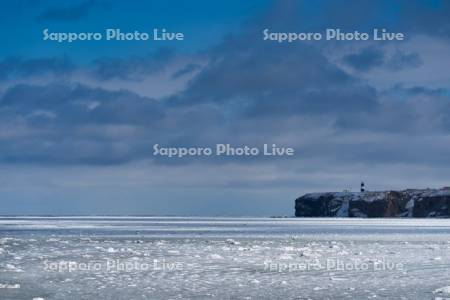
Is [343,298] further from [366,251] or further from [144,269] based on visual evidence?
[366,251]

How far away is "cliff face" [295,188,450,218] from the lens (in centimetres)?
16912

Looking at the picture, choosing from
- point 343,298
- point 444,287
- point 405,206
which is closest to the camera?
point 343,298

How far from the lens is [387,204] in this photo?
587 feet

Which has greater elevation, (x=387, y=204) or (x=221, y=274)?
(x=387, y=204)

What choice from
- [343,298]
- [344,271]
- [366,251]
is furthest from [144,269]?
[366,251]

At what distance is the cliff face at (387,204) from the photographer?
169125mm

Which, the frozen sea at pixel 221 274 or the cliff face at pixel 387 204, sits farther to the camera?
the cliff face at pixel 387 204

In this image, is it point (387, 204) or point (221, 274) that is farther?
point (387, 204)

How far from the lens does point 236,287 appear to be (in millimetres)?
16109

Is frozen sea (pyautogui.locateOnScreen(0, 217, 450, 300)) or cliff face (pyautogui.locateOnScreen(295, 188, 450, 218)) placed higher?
cliff face (pyautogui.locateOnScreen(295, 188, 450, 218))

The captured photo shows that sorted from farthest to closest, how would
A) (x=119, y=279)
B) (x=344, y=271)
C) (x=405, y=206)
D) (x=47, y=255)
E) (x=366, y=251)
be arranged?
(x=405, y=206) < (x=366, y=251) < (x=47, y=255) < (x=344, y=271) < (x=119, y=279)

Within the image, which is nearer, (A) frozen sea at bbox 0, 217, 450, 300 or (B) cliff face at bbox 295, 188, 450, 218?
(A) frozen sea at bbox 0, 217, 450, 300

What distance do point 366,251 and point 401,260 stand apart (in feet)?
15.4

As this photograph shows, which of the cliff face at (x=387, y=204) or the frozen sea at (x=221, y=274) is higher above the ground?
the cliff face at (x=387, y=204)
